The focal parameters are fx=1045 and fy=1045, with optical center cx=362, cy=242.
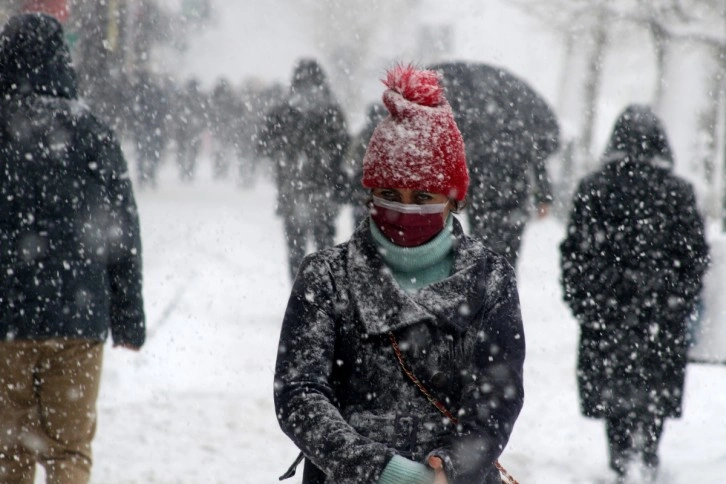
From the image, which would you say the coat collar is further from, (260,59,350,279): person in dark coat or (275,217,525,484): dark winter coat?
(260,59,350,279): person in dark coat

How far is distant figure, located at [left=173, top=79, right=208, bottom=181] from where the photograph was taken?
2270cm

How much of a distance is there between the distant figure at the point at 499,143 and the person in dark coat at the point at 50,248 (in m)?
3.16

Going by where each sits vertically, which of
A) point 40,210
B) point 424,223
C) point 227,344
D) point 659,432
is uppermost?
point 424,223

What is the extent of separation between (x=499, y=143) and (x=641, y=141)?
1.36 metres

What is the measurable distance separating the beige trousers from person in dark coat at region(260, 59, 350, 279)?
4.67 meters

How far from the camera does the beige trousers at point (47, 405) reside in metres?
3.68

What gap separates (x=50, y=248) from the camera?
367 centimetres

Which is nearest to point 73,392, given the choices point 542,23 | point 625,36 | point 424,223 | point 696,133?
point 424,223

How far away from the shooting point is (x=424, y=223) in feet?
7.56

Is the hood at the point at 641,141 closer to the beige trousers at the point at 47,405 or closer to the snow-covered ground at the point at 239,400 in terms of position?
the snow-covered ground at the point at 239,400

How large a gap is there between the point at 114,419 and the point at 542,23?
15910mm

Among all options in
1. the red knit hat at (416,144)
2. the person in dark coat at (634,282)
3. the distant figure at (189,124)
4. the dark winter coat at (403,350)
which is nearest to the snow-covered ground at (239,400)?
the person in dark coat at (634,282)

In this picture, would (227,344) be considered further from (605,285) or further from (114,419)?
(605,285)

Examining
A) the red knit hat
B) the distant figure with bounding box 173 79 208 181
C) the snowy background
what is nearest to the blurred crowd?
the distant figure with bounding box 173 79 208 181
